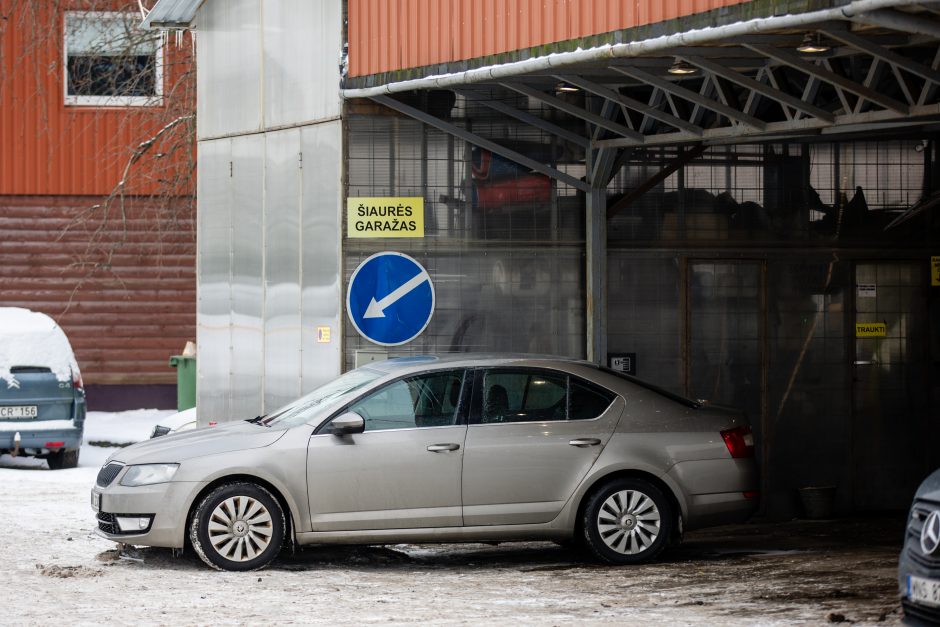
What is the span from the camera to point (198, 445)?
406 inches

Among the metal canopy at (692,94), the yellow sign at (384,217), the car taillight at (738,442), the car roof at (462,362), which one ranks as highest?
the metal canopy at (692,94)

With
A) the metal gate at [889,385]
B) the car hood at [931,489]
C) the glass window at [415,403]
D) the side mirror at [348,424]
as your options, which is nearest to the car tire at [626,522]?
the glass window at [415,403]

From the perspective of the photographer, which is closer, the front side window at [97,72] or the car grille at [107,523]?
the car grille at [107,523]

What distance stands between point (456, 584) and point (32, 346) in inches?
390

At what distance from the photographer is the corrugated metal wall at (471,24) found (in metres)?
10.2

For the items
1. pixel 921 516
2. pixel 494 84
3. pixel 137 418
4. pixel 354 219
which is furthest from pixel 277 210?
pixel 137 418

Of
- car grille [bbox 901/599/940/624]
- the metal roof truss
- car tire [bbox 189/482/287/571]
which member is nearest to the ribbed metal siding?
the metal roof truss

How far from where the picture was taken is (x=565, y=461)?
10.5 m

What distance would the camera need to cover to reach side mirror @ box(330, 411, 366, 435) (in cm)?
1017

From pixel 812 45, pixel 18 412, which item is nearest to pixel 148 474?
pixel 812 45

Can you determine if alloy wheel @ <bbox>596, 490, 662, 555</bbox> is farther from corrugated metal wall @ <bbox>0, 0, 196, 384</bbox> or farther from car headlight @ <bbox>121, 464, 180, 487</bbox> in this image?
corrugated metal wall @ <bbox>0, 0, 196, 384</bbox>

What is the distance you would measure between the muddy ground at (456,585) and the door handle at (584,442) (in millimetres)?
861

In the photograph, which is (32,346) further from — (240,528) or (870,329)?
(870,329)

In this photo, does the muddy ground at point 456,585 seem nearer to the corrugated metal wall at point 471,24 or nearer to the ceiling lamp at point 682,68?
the ceiling lamp at point 682,68
